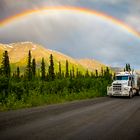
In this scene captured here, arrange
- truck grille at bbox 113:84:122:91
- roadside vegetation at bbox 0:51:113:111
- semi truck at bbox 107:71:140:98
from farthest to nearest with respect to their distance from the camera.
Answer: truck grille at bbox 113:84:122:91, semi truck at bbox 107:71:140:98, roadside vegetation at bbox 0:51:113:111

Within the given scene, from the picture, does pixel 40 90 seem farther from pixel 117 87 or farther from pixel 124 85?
pixel 124 85

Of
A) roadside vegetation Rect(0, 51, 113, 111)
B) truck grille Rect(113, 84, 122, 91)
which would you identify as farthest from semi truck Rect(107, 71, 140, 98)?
roadside vegetation Rect(0, 51, 113, 111)

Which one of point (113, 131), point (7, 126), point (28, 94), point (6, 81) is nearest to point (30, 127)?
point (7, 126)

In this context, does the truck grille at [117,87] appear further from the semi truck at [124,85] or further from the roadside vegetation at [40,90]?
the roadside vegetation at [40,90]

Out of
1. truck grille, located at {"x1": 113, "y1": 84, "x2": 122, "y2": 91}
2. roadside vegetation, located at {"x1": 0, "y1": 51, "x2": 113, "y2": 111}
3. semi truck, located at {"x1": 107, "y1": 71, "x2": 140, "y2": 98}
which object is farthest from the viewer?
truck grille, located at {"x1": 113, "y1": 84, "x2": 122, "y2": 91}

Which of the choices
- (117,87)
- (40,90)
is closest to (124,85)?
(117,87)

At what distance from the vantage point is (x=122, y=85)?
36.2 meters

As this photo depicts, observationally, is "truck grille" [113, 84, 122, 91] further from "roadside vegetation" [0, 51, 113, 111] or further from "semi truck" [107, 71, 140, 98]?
"roadside vegetation" [0, 51, 113, 111]

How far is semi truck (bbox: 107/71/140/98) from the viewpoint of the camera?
1401 inches

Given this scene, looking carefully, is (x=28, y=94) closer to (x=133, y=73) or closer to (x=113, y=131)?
(x=113, y=131)

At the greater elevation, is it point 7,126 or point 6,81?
point 6,81

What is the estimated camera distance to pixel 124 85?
36.2 m

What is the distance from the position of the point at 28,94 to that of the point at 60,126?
13.9m

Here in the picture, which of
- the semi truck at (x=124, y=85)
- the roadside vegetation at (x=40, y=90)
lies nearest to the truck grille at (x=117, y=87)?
the semi truck at (x=124, y=85)
